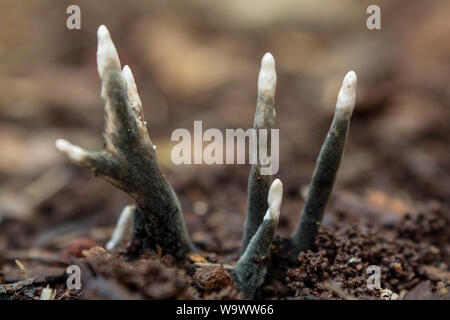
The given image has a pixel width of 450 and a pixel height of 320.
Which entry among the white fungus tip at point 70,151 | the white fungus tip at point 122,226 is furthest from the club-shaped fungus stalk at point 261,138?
the white fungus tip at point 70,151

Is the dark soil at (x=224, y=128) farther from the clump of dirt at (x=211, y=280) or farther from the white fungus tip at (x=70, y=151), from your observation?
the white fungus tip at (x=70, y=151)

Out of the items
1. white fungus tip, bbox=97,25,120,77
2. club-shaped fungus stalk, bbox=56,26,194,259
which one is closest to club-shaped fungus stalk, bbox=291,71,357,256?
club-shaped fungus stalk, bbox=56,26,194,259

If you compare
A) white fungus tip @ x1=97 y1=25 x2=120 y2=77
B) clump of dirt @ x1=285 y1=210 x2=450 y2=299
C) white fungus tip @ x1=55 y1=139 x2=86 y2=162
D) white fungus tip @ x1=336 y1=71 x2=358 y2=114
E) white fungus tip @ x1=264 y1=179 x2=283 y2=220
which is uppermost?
white fungus tip @ x1=97 y1=25 x2=120 y2=77

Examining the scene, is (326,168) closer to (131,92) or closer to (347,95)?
(347,95)

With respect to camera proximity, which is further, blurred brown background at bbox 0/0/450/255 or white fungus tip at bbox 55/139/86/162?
blurred brown background at bbox 0/0/450/255

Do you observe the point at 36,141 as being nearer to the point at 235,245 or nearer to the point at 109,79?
the point at 235,245

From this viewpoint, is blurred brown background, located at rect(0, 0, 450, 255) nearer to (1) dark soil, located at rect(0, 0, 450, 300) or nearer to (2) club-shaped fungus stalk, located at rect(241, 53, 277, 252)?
(1) dark soil, located at rect(0, 0, 450, 300)
